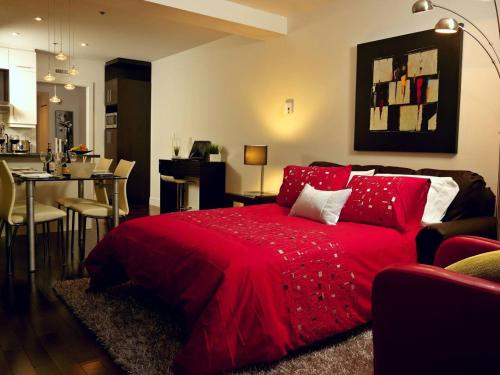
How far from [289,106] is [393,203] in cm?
238

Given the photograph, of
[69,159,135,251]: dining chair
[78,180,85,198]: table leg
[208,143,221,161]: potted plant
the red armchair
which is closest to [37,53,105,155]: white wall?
[208,143,221,161]: potted plant

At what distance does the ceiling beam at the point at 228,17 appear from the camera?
14.6 feet

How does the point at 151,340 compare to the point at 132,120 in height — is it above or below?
below

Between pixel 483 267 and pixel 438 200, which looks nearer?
pixel 483 267

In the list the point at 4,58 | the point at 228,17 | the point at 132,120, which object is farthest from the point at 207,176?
the point at 4,58

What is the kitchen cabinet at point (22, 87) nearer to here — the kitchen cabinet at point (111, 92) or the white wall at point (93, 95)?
the white wall at point (93, 95)

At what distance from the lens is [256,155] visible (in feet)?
16.9

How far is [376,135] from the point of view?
164 inches

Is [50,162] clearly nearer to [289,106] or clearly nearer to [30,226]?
[30,226]

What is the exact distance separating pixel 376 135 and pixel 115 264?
255 cm

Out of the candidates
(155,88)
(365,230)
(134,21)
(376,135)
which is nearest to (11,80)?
(155,88)

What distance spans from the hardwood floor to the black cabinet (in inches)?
173

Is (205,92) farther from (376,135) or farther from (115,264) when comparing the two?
(115,264)

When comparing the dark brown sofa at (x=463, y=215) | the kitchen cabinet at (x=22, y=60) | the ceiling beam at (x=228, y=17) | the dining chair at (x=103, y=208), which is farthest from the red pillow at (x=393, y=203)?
the kitchen cabinet at (x=22, y=60)
